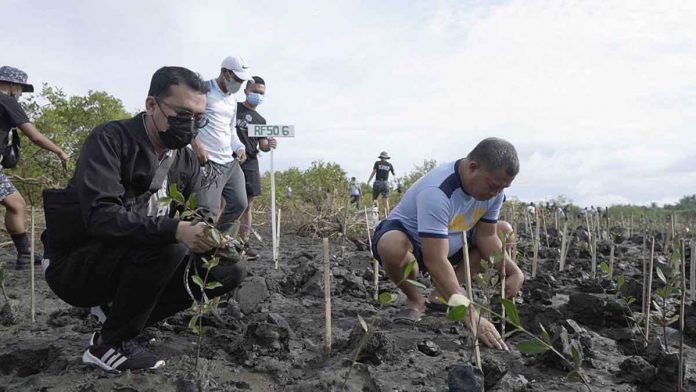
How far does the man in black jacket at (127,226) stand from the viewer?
210cm

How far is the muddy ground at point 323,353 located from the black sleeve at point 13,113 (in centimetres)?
131

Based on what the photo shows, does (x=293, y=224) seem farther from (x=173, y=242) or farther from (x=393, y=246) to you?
(x=173, y=242)

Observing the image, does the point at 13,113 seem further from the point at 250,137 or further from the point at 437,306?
the point at 437,306

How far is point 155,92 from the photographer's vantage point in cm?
231

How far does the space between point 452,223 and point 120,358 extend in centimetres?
188

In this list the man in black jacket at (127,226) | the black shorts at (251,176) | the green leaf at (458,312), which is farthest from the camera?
the black shorts at (251,176)

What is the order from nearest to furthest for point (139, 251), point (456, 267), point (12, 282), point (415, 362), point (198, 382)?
point (198, 382) < point (139, 251) < point (415, 362) < point (456, 267) < point (12, 282)

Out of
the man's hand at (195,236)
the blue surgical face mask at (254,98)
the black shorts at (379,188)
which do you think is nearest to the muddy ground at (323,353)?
the man's hand at (195,236)

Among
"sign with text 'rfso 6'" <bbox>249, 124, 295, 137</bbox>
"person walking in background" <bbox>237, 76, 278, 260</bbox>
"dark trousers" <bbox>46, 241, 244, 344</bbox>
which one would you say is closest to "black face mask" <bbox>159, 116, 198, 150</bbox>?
"dark trousers" <bbox>46, 241, 244, 344</bbox>

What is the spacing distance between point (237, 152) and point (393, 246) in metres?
2.07

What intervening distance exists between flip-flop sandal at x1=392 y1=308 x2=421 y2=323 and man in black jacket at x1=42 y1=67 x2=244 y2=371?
1385mm

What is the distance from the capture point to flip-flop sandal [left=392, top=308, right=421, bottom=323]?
327 cm

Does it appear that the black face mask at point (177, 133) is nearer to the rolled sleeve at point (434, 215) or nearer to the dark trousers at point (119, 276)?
the dark trousers at point (119, 276)

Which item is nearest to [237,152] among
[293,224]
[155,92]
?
[155,92]
